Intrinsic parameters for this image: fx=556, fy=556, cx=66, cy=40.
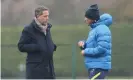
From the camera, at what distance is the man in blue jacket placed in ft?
25.6

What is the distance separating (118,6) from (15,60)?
588 cm

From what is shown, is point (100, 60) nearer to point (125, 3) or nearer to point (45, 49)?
point (45, 49)

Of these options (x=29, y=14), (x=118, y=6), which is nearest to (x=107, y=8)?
(x=118, y=6)

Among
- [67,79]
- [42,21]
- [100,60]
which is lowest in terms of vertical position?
[67,79]

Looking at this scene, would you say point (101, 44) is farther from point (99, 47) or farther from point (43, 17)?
point (43, 17)

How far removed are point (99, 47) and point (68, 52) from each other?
6.86m

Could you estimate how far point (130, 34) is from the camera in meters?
17.3

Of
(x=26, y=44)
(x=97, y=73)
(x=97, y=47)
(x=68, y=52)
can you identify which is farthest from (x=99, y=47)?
(x=68, y=52)

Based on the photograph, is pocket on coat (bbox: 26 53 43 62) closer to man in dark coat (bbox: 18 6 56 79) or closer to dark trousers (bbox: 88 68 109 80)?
man in dark coat (bbox: 18 6 56 79)

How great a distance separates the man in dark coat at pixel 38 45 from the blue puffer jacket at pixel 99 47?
1.88 feet

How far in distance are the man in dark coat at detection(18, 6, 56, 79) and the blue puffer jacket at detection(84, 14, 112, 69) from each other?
1.88 feet

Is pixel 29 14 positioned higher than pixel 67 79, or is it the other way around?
pixel 29 14

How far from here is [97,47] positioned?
7812 millimetres

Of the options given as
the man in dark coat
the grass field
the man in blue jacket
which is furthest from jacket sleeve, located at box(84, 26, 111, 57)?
the grass field
